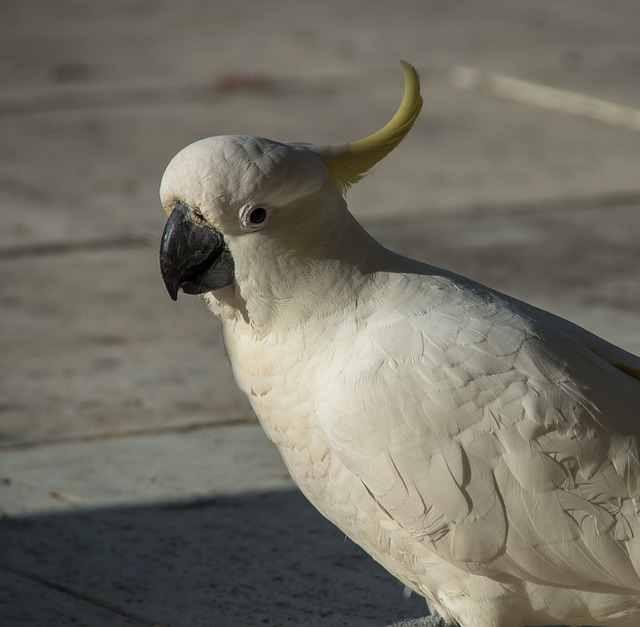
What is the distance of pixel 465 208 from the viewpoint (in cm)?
604

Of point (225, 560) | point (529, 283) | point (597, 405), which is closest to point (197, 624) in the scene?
point (225, 560)

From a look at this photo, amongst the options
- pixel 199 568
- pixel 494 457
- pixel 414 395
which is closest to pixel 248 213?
pixel 414 395

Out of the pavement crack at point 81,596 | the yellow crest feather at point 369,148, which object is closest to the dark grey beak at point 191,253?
the yellow crest feather at point 369,148

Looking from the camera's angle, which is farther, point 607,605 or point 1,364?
point 1,364

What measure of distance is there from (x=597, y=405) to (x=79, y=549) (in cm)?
152

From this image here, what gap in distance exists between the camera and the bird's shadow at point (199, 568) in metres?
2.86

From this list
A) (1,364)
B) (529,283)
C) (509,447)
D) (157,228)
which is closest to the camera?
(509,447)

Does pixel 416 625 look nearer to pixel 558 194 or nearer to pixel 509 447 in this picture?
pixel 509 447

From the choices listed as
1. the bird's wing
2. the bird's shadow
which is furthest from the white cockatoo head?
the bird's shadow

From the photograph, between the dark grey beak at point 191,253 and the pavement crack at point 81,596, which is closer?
the dark grey beak at point 191,253

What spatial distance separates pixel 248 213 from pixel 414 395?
51cm

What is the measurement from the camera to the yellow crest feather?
8.25ft

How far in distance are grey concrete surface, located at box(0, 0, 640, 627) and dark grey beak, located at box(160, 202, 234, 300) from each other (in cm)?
93

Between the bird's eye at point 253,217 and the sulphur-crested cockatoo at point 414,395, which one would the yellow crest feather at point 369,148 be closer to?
the sulphur-crested cockatoo at point 414,395
